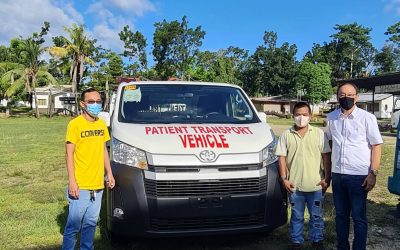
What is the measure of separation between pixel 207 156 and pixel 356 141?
1.45 metres

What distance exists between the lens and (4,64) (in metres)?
57.3

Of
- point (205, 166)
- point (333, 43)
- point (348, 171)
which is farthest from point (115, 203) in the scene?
point (333, 43)

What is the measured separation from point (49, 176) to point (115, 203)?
20.4 ft

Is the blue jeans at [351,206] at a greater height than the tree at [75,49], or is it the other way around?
the tree at [75,49]

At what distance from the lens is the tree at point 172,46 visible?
233 ft

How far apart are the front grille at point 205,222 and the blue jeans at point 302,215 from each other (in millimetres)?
363

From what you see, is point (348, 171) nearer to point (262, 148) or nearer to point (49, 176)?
point (262, 148)

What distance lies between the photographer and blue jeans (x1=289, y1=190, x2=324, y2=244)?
15.6 ft

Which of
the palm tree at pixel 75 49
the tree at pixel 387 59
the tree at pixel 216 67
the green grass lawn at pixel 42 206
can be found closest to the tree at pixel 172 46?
the tree at pixel 216 67

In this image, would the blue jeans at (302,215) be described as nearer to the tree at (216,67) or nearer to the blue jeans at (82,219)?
the blue jeans at (82,219)

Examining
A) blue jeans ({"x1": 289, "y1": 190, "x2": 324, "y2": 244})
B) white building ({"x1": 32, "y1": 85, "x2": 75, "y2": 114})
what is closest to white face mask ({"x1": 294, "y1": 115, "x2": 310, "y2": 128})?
blue jeans ({"x1": 289, "y1": 190, "x2": 324, "y2": 244})

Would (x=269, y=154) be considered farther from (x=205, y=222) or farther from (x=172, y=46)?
(x=172, y=46)

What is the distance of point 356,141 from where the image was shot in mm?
4379

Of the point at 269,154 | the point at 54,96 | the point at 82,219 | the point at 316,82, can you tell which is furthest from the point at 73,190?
the point at 54,96
